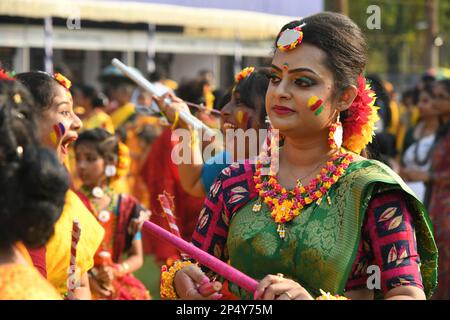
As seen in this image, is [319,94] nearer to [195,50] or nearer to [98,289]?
[98,289]

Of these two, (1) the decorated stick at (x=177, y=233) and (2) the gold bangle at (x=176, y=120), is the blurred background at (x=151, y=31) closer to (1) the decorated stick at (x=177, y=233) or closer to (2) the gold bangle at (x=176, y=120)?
(2) the gold bangle at (x=176, y=120)

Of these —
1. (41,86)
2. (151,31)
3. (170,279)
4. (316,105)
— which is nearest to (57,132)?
(41,86)

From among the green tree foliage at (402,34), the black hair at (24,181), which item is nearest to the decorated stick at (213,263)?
the black hair at (24,181)

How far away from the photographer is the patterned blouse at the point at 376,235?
2555 mm

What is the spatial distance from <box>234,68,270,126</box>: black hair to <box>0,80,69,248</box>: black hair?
185 centimetres

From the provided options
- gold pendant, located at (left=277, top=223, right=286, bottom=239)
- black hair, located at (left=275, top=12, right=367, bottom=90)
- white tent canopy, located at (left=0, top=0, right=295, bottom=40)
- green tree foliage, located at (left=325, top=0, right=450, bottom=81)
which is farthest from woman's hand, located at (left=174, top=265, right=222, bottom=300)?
green tree foliage, located at (left=325, top=0, right=450, bottom=81)

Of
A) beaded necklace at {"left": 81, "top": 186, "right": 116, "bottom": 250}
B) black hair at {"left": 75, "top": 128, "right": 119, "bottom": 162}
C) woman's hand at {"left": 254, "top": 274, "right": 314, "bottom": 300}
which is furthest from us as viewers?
black hair at {"left": 75, "top": 128, "right": 119, "bottom": 162}

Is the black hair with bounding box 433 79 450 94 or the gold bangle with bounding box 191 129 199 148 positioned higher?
the black hair with bounding box 433 79 450 94

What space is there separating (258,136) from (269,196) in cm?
104

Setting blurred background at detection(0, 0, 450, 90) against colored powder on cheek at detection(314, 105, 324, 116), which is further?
blurred background at detection(0, 0, 450, 90)

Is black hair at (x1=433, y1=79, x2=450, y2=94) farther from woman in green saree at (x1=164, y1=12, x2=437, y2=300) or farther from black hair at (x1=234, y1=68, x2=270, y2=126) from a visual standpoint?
woman in green saree at (x1=164, y1=12, x2=437, y2=300)

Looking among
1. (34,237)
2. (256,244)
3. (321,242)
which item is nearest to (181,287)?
(256,244)

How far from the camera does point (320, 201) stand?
108 inches

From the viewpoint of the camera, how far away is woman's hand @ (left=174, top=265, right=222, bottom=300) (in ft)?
8.52
